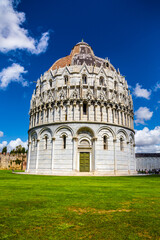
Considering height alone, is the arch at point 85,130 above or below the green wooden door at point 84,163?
above

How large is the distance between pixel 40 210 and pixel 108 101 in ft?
96.9

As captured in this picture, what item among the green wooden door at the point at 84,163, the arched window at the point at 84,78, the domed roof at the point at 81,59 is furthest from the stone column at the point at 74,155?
the domed roof at the point at 81,59

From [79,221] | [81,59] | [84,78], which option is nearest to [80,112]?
[84,78]

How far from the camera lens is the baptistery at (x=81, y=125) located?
3127 centimetres

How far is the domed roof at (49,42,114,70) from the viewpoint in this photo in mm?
39438

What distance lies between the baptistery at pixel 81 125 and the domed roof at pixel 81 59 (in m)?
0.47

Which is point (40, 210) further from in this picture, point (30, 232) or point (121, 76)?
point (121, 76)

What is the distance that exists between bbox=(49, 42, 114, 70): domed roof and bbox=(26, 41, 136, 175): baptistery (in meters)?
0.47

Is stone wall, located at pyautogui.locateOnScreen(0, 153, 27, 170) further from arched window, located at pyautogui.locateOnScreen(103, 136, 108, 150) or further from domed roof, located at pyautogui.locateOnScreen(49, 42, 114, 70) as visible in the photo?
arched window, located at pyautogui.locateOnScreen(103, 136, 108, 150)

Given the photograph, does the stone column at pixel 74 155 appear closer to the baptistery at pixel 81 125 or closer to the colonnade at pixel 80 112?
the baptistery at pixel 81 125

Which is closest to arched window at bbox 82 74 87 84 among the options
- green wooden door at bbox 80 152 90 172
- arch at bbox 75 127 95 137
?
arch at bbox 75 127 95 137

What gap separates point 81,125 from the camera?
1252 inches

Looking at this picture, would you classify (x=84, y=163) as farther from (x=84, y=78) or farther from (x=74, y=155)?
(x=84, y=78)

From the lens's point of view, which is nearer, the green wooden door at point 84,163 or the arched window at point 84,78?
the green wooden door at point 84,163
